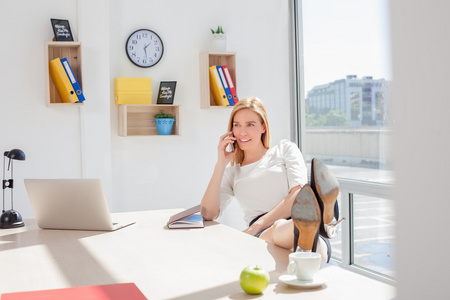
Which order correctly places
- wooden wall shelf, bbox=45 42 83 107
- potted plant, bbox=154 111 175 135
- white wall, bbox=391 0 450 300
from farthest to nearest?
potted plant, bbox=154 111 175 135 < wooden wall shelf, bbox=45 42 83 107 < white wall, bbox=391 0 450 300

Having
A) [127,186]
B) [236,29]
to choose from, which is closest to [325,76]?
[236,29]

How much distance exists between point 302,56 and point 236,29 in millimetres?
628

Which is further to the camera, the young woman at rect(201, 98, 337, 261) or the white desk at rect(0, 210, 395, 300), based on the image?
the young woman at rect(201, 98, 337, 261)

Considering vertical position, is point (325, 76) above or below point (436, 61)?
above

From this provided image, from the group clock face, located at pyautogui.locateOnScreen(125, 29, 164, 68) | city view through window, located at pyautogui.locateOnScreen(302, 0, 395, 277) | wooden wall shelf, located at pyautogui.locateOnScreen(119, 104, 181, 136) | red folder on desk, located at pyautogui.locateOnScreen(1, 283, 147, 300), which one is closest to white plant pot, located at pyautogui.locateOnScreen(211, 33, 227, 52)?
clock face, located at pyautogui.locateOnScreen(125, 29, 164, 68)

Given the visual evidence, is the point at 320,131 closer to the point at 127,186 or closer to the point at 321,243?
the point at 127,186

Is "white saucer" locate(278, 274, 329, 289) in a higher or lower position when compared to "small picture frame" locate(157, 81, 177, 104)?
lower

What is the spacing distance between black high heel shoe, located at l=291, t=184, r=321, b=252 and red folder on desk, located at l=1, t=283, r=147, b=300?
458 mm

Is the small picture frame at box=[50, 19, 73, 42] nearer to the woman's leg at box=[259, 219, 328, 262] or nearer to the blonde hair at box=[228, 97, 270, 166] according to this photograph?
the blonde hair at box=[228, 97, 270, 166]

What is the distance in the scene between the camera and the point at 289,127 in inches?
175

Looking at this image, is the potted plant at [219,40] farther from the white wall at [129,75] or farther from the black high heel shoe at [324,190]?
the black high heel shoe at [324,190]

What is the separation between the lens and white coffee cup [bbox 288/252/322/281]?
122 centimetres

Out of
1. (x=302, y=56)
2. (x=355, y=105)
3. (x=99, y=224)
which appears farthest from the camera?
(x=302, y=56)

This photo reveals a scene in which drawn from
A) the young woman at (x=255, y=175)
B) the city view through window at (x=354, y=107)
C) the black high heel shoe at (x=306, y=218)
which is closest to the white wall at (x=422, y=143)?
the black high heel shoe at (x=306, y=218)
